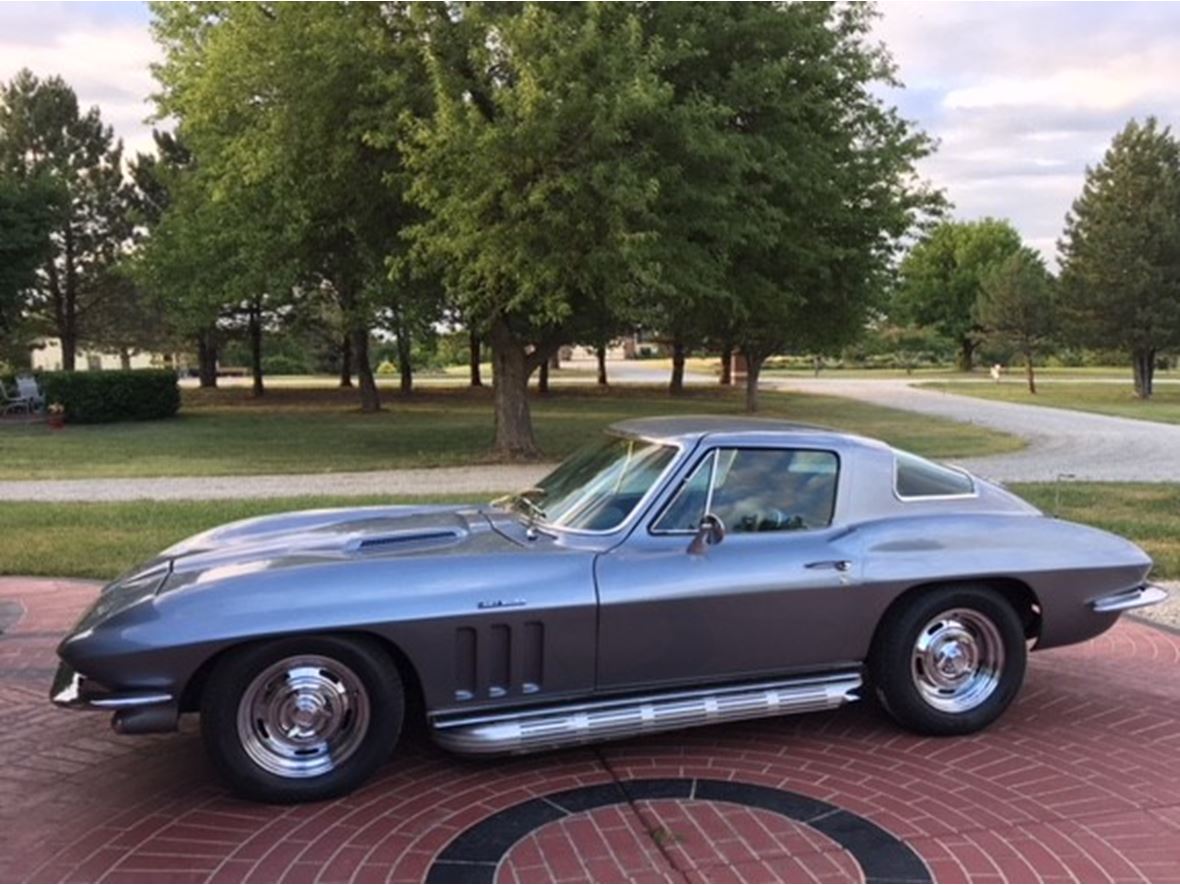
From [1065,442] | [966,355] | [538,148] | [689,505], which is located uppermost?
[538,148]

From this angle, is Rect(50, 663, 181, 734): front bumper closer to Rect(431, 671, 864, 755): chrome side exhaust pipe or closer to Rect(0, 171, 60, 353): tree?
Rect(431, 671, 864, 755): chrome side exhaust pipe

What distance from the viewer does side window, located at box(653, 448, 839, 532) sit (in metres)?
4.24

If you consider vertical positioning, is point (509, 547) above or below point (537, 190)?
below

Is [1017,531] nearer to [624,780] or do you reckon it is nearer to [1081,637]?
[1081,637]

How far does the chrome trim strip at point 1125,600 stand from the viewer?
460 centimetres

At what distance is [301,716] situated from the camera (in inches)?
145

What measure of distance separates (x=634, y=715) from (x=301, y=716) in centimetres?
125

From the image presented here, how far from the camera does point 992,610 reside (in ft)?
14.6

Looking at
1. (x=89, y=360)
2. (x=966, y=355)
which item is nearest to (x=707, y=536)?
(x=89, y=360)

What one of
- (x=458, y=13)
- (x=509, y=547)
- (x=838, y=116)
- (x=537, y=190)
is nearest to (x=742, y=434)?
(x=509, y=547)

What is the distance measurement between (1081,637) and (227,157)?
1504cm

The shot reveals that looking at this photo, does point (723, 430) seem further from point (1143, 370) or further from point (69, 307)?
point (1143, 370)

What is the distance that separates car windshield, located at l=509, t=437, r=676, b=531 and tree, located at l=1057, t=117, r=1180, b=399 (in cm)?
3944

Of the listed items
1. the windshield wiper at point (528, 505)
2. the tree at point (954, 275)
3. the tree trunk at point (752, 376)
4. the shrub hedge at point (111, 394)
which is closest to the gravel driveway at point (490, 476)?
the windshield wiper at point (528, 505)
